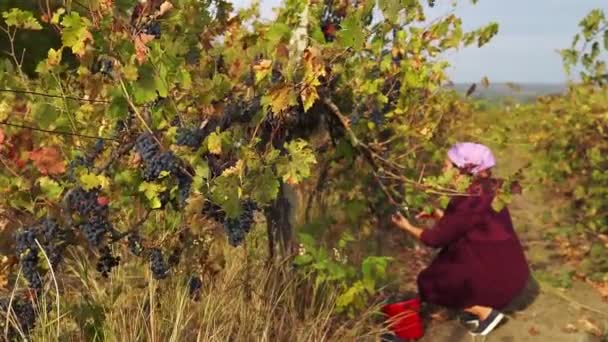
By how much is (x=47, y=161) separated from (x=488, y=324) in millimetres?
3161

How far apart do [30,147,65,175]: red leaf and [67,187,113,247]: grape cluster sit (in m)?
0.17

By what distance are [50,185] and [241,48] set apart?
43.2 inches

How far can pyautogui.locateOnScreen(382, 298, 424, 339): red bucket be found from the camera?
4.28 meters

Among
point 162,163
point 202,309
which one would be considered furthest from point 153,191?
point 202,309

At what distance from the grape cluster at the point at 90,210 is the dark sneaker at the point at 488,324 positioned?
2910 mm

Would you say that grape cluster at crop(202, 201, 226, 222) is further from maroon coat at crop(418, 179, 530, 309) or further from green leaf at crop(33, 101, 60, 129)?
maroon coat at crop(418, 179, 530, 309)

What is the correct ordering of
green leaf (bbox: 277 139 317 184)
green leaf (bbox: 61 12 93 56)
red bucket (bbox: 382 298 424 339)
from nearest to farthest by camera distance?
green leaf (bbox: 61 12 93 56), green leaf (bbox: 277 139 317 184), red bucket (bbox: 382 298 424 339)

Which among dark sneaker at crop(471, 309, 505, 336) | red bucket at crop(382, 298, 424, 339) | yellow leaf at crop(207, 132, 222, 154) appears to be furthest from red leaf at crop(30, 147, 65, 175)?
dark sneaker at crop(471, 309, 505, 336)

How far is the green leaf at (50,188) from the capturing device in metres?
2.60

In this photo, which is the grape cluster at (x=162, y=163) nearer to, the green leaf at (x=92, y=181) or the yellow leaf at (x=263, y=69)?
the green leaf at (x=92, y=181)

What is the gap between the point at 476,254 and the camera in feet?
15.4

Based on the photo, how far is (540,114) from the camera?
8.28m

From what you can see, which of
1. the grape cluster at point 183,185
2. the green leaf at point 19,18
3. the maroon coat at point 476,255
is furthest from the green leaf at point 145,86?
the maroon coat at point 476,255

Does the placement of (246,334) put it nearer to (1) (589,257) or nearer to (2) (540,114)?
(1) (589,257)
